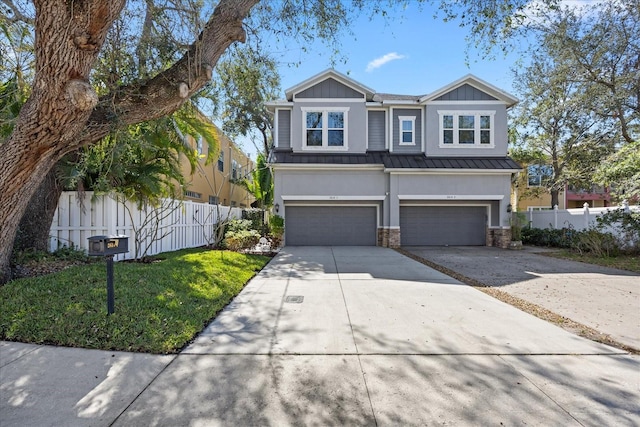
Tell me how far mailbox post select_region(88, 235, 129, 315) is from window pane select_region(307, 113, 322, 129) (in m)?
12.0

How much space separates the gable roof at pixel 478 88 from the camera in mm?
15562

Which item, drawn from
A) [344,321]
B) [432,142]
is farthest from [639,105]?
[344,321]

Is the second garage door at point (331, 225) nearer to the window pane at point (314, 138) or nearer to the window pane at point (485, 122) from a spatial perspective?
the window pane at point (314, 138)

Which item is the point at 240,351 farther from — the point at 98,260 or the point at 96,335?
the point at 98,260

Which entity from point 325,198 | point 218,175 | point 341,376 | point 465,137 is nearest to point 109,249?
point 341,376

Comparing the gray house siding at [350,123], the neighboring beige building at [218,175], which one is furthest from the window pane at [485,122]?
the neighboring beige building at [218,175]

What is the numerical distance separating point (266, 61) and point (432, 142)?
10324mm

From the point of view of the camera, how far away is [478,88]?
52.1 feet

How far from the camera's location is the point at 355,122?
15648mm

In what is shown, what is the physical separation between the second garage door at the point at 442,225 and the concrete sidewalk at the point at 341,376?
11104 mm

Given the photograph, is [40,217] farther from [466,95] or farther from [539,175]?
[539,175]

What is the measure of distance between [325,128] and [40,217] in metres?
10.9

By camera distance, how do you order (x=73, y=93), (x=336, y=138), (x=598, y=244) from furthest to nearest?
1. (x=336, y=138)
2. (x=598, y=244)
3. (x=73, y=93)

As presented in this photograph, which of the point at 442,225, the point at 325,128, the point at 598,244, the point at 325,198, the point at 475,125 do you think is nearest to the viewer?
the point at 598,244
